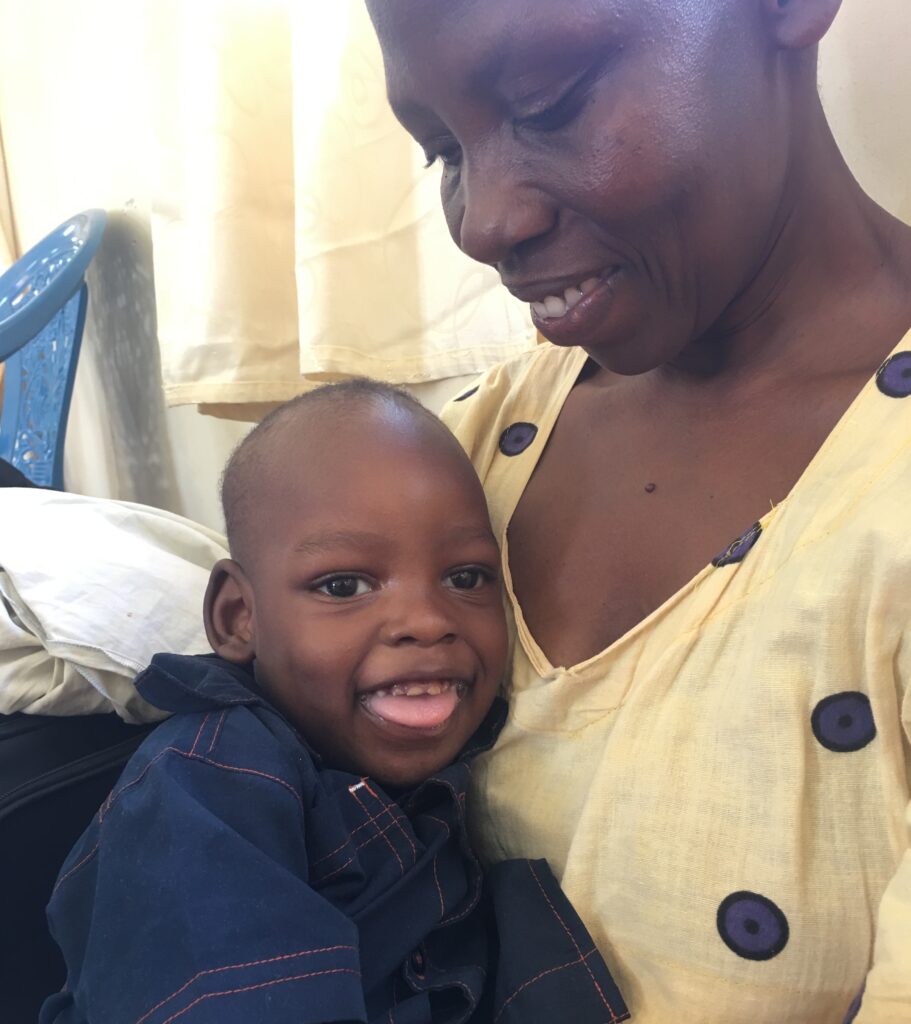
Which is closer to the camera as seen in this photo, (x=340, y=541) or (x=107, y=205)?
(x=340, y=541)

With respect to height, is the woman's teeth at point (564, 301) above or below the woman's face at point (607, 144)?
below

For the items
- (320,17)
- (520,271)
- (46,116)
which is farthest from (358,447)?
(46,116)

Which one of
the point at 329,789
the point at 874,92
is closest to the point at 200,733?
the point at 329,789

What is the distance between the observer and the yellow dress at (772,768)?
51 centimetres

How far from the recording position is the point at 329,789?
70 cm

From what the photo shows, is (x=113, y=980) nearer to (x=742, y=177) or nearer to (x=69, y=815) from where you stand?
(x=69, y=815)

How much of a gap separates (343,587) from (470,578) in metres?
0.13

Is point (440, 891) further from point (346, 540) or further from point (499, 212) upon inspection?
point (499, 212)

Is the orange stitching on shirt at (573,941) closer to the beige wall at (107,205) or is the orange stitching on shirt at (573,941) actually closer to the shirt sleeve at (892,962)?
the shirt sleeve at (892,962)

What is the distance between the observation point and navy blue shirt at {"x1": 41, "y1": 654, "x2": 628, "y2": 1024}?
1.78 ft

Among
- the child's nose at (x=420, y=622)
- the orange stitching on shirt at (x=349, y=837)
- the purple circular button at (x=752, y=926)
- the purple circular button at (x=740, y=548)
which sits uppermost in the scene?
the purple circular button at (x=740, y=548)

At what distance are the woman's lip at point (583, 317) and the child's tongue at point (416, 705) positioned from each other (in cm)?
31

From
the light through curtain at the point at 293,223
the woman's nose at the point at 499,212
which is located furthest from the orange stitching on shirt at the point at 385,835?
the light through curtain at the point at 293,223

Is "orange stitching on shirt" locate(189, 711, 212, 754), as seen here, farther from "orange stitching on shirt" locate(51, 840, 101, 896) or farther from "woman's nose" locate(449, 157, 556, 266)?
"woman's nose" locate(449, 157, 556, 266)
